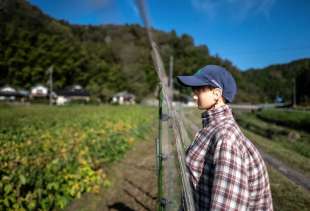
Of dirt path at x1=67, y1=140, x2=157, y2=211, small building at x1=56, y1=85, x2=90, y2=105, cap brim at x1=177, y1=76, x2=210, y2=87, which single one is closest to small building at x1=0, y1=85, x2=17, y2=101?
small building at x1=56, y1=85, x2=90, y2=105

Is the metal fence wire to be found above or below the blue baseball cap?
below

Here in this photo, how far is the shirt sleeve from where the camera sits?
1.38m

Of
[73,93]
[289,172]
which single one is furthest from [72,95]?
[289,172]

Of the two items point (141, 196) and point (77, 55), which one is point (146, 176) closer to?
point (141, 196)

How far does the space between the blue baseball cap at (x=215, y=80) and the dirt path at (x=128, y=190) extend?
409cm

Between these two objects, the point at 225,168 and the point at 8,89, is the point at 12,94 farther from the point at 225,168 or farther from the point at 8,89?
the point at 225,168

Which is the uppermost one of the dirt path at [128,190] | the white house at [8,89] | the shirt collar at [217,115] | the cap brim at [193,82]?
the white house at [8,89]

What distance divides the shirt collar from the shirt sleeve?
0.62 ft

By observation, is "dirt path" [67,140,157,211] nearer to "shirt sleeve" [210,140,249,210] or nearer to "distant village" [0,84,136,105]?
"shirt sleeve" [210,140,249,210]

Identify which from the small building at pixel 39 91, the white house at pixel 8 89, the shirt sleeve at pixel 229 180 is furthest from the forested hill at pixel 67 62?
the shirt sleeve at pixel 229 180

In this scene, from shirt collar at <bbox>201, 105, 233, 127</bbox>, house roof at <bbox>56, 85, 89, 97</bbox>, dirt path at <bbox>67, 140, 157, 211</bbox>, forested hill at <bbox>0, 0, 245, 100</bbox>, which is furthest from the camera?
house roof at <bbox>56, 85, 89, 97</bbox>

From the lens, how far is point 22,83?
5928cm

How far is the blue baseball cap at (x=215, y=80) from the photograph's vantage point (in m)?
1.58

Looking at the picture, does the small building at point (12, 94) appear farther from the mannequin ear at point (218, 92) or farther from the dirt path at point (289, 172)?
the mannequin ear at point (218, 92)
